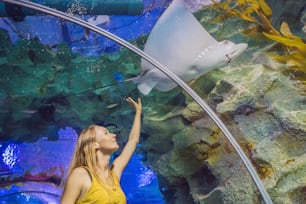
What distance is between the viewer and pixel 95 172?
7.75ft

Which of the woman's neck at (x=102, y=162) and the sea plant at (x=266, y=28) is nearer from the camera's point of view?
the woman's neck at (x=102, y=162)

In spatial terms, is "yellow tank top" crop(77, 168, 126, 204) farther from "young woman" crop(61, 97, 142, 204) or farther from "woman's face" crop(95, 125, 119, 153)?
"woman's face" crop(95, 125, 119, 153)

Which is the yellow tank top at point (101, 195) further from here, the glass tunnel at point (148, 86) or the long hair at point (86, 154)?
the glass tunnel at point (148, 86)

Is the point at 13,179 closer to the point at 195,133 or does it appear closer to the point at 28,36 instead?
the point at 28,36

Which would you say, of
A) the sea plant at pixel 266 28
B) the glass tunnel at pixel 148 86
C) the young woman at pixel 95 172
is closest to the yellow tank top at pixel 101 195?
the young woman at pixel 95 172

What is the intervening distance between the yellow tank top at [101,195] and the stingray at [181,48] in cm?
95

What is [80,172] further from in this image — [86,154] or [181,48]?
[181,48]

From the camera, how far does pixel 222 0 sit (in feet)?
10.4

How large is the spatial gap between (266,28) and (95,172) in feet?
5.53

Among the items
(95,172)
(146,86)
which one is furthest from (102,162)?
(146,86)

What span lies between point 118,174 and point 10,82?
3.74 ft

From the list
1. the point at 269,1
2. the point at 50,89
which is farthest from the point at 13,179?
the point at 269,1

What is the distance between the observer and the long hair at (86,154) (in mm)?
2377

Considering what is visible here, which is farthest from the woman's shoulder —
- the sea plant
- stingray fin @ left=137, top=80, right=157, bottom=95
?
the sea plant
